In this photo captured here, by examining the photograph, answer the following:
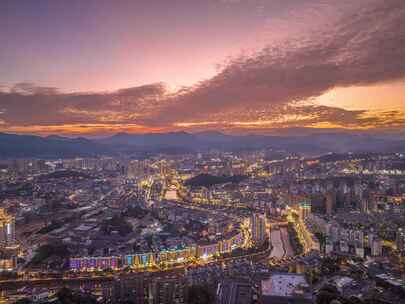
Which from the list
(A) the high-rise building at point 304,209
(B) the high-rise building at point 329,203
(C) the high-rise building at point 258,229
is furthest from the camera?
(B) the high-rise building at point 329,203

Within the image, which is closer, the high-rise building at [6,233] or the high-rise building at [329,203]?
the high-rise building at [6,233]

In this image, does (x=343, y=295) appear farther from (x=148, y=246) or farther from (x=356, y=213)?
→ (x=356, y=213)

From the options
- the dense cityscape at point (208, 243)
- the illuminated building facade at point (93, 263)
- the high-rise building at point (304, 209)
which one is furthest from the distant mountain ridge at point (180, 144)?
the illuminated building facade at point (93, 263)

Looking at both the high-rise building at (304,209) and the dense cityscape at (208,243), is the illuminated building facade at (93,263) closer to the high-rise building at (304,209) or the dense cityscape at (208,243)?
the dense cityscape at (208,243)

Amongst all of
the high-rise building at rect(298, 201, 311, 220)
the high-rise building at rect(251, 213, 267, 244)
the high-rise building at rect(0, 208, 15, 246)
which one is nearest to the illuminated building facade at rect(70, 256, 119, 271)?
the high-rise building at rect(0, 208, 15, 246)

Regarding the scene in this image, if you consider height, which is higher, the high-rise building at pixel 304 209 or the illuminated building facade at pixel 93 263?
the high-rise building at pixel 304 209

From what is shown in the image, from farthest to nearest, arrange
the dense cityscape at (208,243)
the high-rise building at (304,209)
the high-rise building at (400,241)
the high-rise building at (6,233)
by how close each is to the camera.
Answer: the high-rise building at (304,209) < the high-rise building at (6,233) < the high-rise building at (400,241) < the dense cityscape at (208,243)

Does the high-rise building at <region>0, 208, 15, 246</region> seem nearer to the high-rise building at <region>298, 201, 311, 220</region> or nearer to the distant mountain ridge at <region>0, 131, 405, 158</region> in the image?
the high-rise building at <region>298, 201, 311, 220</region>
